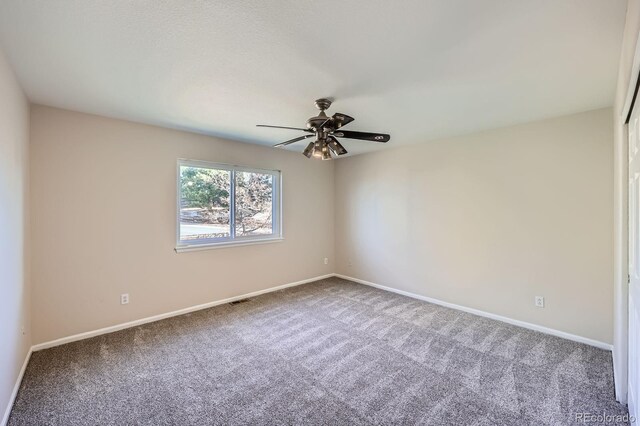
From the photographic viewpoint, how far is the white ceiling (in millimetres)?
1464

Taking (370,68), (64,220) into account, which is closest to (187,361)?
(64,220)

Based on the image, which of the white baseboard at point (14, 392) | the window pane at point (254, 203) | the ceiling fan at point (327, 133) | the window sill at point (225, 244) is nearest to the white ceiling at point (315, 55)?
the ceiling fan at point (327, 133)

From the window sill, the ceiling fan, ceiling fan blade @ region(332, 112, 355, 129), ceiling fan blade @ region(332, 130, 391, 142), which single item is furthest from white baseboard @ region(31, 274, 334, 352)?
ceiling fan blade @ region(332, 112, 355, 129)

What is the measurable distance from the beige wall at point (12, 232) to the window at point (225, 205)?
144 centimetres

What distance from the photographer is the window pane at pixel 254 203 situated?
171 inches

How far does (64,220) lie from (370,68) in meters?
3.33

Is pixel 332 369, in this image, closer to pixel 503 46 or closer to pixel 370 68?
pixel 370 68

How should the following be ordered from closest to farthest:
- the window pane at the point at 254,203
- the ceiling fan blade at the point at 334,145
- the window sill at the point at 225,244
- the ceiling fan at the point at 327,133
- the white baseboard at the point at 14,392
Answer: the white baseboard at the point at 14,392 → the ceiling fan at the point at 327,133 → the ceiling fan blade at the point at 334,145 → the window sill at the point at 225,244 → the window pane at the point at 254,203

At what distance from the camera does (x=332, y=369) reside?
242 centimetres

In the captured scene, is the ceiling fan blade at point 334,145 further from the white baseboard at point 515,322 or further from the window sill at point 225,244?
the white baseboard at point 515,322

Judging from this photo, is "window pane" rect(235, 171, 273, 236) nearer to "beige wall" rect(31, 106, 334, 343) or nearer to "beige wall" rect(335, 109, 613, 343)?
"beige wall" rect(31, 106, 334, 343)

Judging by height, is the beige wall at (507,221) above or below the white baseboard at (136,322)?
above

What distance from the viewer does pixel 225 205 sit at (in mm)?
4199

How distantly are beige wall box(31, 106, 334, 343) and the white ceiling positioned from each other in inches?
17.3
